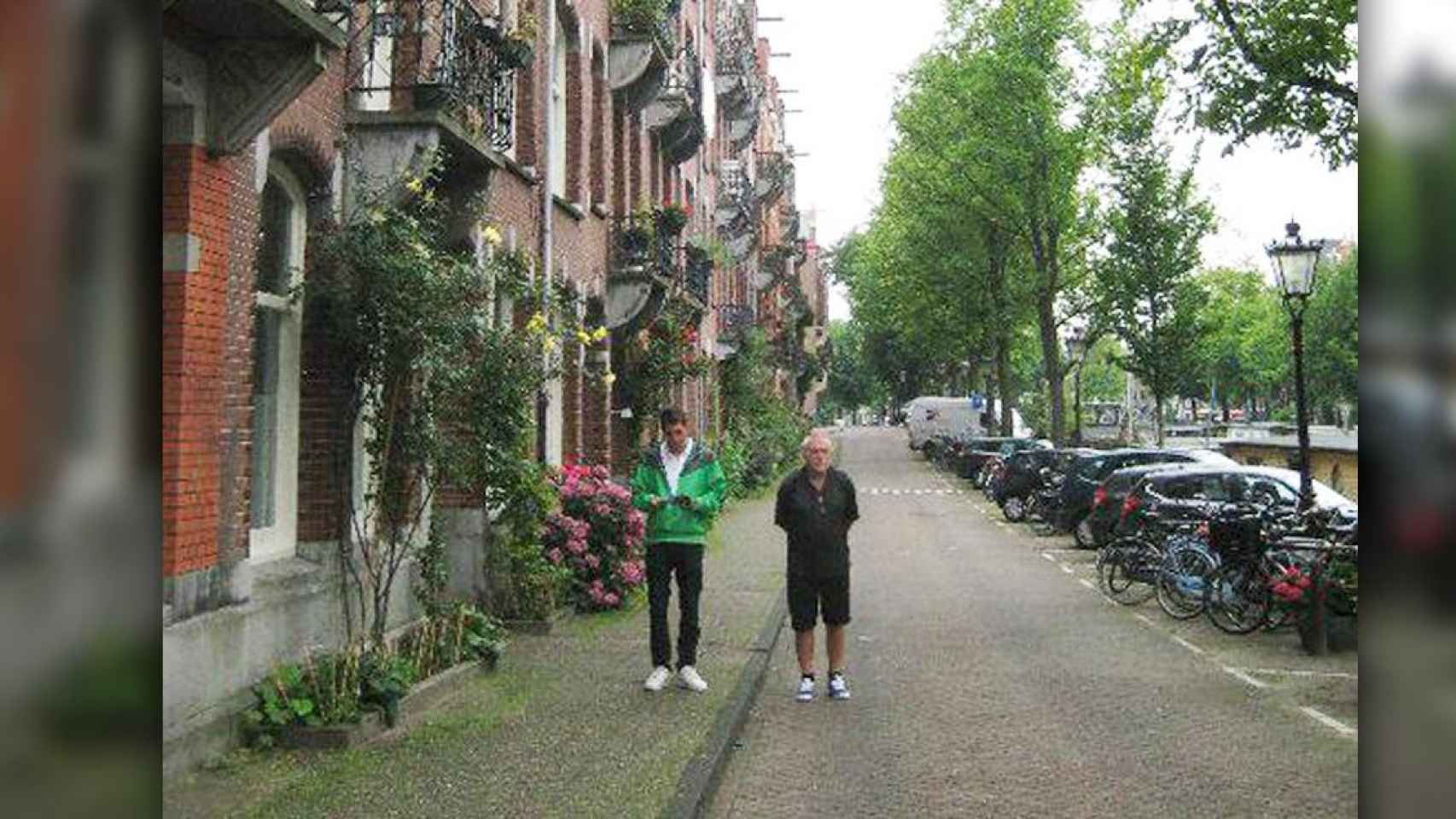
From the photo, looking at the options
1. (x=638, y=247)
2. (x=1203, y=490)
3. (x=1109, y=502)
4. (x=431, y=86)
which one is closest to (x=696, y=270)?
(x=638, y=247)

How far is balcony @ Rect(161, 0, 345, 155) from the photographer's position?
6.62 m

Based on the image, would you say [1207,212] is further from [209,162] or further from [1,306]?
[1,306]

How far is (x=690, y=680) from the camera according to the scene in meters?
9.46

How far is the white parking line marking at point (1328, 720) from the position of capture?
891cm

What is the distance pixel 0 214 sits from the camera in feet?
1.84

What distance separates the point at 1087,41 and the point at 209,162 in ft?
122

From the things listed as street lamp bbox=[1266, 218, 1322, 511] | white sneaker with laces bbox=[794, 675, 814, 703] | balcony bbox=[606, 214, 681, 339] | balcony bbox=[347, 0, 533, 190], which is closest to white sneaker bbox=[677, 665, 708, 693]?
white sneaker with laces bbox=[794, 675, 814, 703]

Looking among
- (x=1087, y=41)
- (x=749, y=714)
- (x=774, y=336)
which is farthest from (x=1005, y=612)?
(x=774, y=336)

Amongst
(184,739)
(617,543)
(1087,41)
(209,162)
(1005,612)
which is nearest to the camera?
(184,739)

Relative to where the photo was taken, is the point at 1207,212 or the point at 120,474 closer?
the point at 120,474

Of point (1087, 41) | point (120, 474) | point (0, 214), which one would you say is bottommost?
point (120, 474)

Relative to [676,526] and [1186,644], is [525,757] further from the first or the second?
[1186,644]

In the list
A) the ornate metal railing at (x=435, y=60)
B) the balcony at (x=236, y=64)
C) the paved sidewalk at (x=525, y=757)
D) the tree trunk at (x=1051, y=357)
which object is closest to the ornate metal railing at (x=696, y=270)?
the ornate metal railing at (x=435, y=60)

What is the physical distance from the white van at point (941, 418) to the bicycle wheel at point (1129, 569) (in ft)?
138
